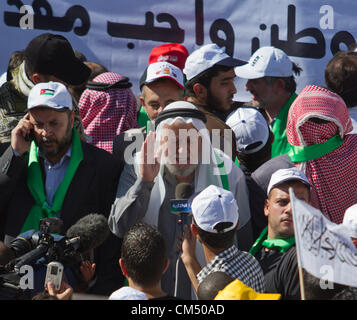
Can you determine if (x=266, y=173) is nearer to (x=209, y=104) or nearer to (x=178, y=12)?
(x=209, y=104)

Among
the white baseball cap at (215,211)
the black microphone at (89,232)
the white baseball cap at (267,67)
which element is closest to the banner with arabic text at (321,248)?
the white baseball cap at (215,211)

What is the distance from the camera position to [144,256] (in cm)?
383

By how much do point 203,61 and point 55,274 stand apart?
8.87 ft

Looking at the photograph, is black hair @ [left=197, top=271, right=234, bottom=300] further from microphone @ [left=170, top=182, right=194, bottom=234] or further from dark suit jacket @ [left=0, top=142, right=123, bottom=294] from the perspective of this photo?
dark suit jacket @ [left=0, top=142, right=123, bottom=294]

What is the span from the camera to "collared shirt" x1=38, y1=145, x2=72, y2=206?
188 inches

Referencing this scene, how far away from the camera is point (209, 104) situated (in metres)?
5.84

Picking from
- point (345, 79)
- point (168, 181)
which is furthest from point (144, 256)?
point (345, 79)

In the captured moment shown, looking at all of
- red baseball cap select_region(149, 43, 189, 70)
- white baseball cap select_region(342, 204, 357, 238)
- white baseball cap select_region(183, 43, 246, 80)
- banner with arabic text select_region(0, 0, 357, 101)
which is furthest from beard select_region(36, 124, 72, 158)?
banner with arabic text select_region(0, 0, 357, 101)

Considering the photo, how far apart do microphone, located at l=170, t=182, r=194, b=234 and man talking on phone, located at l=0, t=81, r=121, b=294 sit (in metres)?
0.55

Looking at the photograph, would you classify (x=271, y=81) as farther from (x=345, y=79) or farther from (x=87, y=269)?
(x=87, y=269)

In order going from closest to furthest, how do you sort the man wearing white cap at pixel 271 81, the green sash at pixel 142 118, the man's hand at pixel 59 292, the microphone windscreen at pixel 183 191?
the man's hand at pixel 59 292 → the microphone windscreen at pixel 183 191 → the green sash at pixel 142 118 → the man wearing white cap at pixel 271 81

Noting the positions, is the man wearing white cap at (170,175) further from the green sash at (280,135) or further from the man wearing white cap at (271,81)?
the man wearing white cap at (271,81)

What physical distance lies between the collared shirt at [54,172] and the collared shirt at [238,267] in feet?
3.78

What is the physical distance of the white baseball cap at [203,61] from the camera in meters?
5.86
